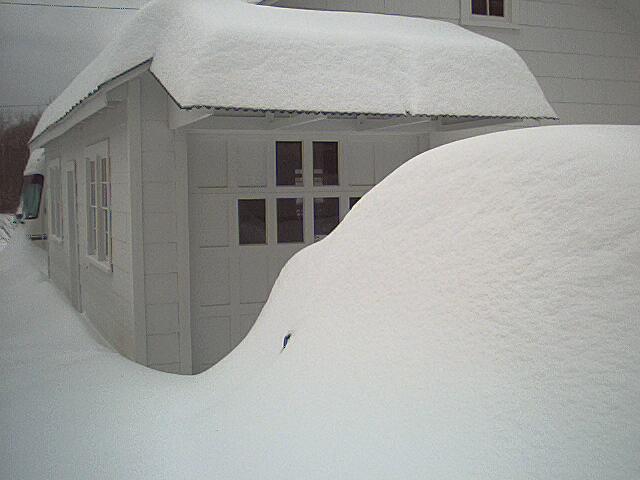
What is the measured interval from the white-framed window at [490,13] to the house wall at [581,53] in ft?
0.22

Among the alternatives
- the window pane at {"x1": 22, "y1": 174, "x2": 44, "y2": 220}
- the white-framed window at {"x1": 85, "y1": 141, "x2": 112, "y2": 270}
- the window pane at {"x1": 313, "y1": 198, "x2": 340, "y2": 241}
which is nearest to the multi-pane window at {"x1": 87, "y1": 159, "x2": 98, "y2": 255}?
the white-framed window at {"x1": 85, "y1": 141, "x2": 112, "y2": 270}

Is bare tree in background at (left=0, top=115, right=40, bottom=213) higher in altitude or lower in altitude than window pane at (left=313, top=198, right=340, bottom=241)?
higher

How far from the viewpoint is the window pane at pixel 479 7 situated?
27.5 ft

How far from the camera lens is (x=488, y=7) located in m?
8.51

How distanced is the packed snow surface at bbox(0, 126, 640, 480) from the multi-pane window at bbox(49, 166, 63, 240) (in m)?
10.7

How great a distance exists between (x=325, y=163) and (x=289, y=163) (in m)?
0.40

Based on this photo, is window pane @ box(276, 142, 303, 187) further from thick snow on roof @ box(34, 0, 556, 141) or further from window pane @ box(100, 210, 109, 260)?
window pane @ box(100, 210, 109, 260)

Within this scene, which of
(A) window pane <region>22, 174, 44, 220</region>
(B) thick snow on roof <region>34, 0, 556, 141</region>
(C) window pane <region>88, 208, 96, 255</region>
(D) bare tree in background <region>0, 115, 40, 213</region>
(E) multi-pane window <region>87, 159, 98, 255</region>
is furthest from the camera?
(A) window pane <region>22, 174, 44, 220</region>

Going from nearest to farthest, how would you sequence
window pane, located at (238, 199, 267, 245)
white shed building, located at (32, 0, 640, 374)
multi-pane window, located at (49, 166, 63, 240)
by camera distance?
white shed building, located at (32, 0, 640, 374), window pane, located at (238, 199, 267, 245), multi-pane window, located at (49, 166, 63, 240)

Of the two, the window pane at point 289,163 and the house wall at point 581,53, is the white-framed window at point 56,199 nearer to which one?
the window pane at point 289,163

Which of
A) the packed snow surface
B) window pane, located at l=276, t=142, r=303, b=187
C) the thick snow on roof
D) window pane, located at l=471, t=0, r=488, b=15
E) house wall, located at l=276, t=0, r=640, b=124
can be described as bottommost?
the packed snow surface

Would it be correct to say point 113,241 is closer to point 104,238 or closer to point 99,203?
point 104,238

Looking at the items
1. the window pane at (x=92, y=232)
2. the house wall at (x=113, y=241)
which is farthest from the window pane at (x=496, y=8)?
the window pane at (x=92, y=232)

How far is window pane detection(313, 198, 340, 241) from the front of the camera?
23.0 feet
